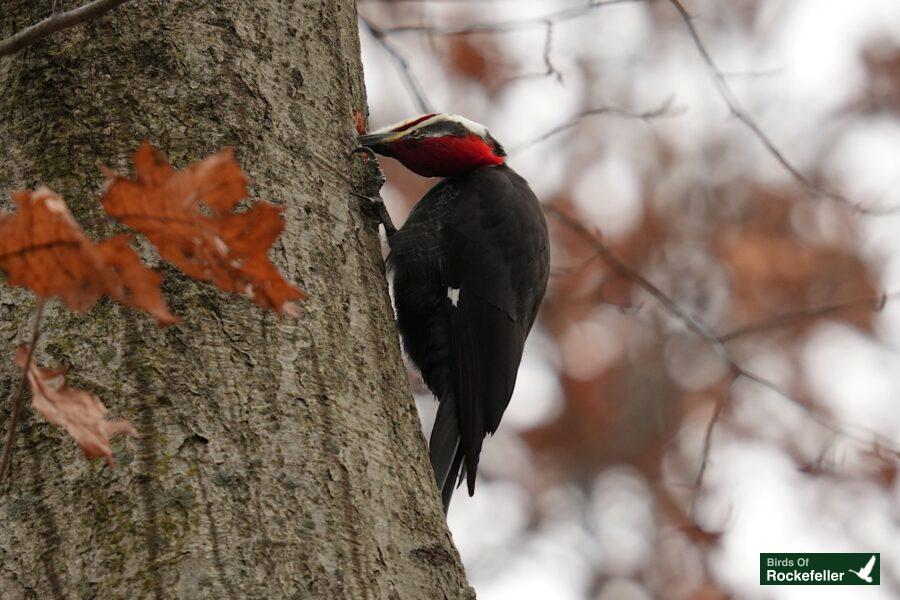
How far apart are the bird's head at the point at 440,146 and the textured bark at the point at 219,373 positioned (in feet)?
3.61

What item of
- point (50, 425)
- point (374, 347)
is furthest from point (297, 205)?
point (50, 425)

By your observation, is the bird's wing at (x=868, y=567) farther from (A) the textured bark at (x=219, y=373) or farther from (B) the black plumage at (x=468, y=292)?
(A) the textured bark at (x=219, y=373)

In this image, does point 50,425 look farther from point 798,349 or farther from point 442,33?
point 798,349

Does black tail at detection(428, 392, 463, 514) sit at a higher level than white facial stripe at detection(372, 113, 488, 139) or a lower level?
lower

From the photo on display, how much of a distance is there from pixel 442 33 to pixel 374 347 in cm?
267

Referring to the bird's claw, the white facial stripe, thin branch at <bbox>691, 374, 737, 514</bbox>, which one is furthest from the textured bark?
thin branch at <bbox>691, 374, 737, 514</bbox>

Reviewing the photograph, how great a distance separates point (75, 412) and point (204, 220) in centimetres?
31

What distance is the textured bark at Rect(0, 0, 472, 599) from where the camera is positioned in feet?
4.80

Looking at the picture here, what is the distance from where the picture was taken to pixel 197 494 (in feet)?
4.90

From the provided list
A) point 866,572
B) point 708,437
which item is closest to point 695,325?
point 708,437

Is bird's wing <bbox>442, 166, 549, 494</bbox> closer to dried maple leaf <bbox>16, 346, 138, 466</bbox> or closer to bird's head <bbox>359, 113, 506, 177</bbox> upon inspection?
bird's head <bbox>359, 113, 506, 177</bbox>

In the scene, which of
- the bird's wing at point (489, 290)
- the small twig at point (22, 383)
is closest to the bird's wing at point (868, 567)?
the bird's wing at point (489, 290)

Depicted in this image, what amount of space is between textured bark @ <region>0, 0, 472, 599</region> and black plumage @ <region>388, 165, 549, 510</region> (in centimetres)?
99

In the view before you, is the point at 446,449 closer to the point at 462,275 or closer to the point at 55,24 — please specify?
the point at 462,275
